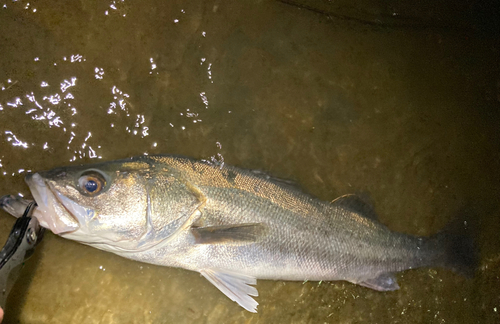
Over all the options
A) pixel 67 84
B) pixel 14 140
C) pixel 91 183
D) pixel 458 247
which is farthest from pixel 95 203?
pixel 458 247

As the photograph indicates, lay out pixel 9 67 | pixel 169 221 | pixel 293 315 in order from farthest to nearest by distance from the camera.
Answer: pixel 293 315
pixel 9 67
pixel 169 221

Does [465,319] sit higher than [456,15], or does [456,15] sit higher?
[456,15]

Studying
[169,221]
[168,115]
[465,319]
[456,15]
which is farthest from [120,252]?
[456,15]

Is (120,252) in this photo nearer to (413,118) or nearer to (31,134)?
(31,134)

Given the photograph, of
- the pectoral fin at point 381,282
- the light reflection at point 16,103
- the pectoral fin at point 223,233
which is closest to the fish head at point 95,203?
the pectoral fin at point 223,233

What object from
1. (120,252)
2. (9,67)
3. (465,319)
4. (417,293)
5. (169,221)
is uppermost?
(9,67)

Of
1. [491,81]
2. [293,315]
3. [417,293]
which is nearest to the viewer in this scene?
[293,315]

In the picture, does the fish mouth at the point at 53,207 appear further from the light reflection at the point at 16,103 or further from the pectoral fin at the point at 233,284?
the pectoral fin at the point at 233,284
